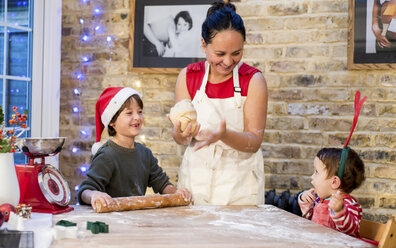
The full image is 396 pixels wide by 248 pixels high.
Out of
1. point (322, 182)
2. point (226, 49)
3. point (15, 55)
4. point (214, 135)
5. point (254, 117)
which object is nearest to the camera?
point (214, 135)

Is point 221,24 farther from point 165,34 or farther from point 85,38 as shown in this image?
point 85,38

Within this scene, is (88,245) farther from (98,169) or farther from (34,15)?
(34,15)

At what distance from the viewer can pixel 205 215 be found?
5.57 feet

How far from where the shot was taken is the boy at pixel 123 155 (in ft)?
7.02

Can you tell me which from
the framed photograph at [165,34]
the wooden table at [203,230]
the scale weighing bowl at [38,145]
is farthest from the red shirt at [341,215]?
the framed photograph at [165,34]

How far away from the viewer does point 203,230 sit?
57.2 inches

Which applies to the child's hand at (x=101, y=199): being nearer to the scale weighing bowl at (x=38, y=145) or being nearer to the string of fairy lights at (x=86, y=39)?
the scale weighing bowl at (x=38, y=145)

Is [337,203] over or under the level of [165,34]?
under

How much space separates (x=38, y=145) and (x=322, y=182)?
4.23 ft

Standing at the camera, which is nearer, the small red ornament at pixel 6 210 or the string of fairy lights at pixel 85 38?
the small red ornament at pixel 6 210

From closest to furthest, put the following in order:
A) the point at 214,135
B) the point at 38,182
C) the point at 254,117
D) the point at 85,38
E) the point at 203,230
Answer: the point at 203,230
the point at 38,182
the point at 214,135
the point at 254,117
the point at 85,38

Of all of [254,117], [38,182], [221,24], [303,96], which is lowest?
[38,182]

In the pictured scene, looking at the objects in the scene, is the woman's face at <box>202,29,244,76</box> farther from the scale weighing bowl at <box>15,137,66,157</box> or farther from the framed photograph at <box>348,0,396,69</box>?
the framed photograph at <box>348,0,396,69</box>

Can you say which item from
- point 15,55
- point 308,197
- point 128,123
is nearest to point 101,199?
point 128,123
